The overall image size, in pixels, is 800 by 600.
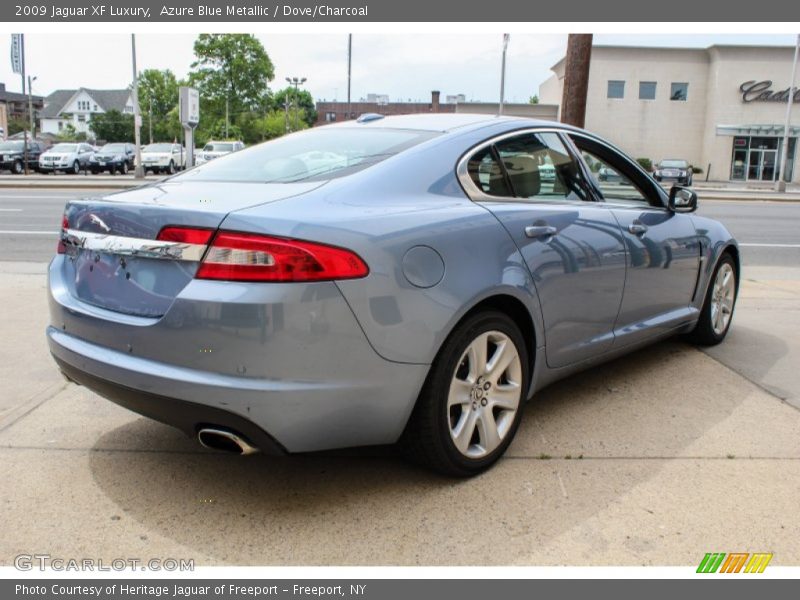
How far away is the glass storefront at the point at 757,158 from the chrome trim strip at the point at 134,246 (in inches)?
2020

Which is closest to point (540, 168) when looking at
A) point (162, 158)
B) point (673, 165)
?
point (162, 158)

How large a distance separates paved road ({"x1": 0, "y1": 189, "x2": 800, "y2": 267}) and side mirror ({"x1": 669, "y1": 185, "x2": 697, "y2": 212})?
6092 mm

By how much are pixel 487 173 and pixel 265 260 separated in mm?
1318

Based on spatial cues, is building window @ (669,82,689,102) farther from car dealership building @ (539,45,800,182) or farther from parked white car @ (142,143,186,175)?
parked white car @ (142,143,186,175)

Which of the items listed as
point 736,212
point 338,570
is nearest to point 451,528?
point 338,570

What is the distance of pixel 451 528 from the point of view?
274 centimetres

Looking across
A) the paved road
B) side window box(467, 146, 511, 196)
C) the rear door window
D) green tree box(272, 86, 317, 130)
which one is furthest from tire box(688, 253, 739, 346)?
green tree box(272, 86, 317, 130)

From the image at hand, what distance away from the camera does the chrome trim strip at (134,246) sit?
2557 mm

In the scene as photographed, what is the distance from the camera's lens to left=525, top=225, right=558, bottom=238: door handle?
3293 millimetres

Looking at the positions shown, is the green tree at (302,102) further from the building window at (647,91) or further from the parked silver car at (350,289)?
the parked silver car at (350,289)

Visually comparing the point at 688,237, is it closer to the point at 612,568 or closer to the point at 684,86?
the point at 612,568

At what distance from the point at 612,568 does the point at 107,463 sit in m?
2.16

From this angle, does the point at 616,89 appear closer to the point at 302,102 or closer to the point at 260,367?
the point at 260,367

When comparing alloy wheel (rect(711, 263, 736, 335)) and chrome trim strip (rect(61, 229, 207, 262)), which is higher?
chrome trim strip (rect(61, 229, 207, 262))
